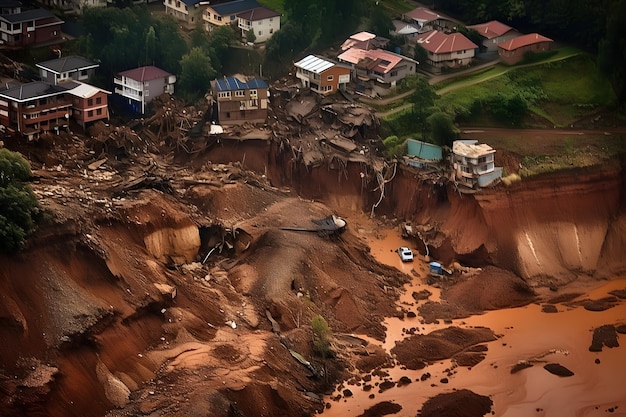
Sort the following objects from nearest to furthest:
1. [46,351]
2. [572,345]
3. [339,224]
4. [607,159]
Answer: [46,351] → [572,345] → [339,224] → [607,159]

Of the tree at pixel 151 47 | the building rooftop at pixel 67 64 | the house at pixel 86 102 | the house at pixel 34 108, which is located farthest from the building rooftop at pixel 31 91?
the tree at pixel 151 47

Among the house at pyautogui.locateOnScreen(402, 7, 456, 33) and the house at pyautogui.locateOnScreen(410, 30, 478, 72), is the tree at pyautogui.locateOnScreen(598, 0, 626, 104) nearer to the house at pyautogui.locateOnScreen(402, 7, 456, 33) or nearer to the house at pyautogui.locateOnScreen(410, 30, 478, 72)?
the house at pyautogui.locateOnScreen(410, 30, 478, 72)

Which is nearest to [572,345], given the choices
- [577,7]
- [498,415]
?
[498,415]

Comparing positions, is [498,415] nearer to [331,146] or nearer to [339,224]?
[339,224]

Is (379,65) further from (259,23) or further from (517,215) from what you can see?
(517,215)

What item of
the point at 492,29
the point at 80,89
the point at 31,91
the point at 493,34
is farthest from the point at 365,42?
the point at 31,91
